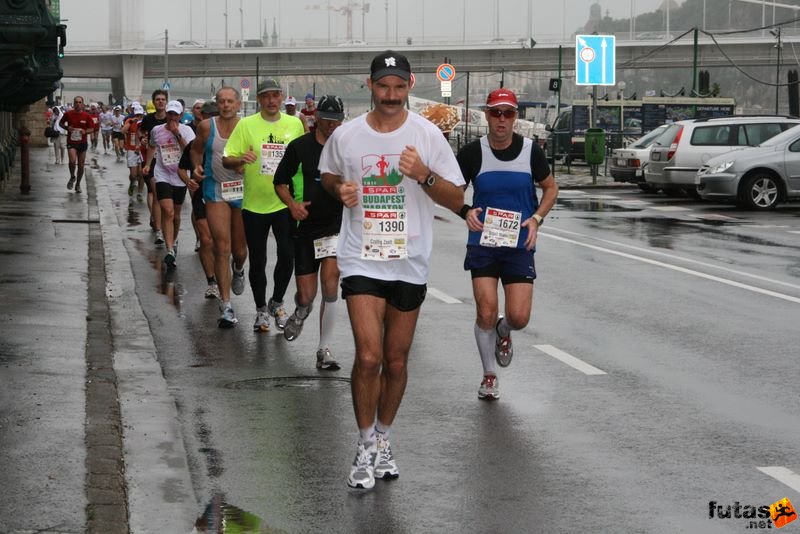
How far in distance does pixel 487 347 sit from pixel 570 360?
1518 mm

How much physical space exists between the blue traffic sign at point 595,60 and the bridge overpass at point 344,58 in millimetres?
71214

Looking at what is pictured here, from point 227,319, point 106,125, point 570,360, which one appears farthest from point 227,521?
point 106,125

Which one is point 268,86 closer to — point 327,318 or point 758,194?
point 327,318

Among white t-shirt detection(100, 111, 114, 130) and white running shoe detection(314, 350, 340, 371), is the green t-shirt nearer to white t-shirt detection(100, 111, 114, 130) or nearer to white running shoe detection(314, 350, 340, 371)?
white running shoe detection(314, 350, 340, 371)

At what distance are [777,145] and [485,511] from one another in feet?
72.9

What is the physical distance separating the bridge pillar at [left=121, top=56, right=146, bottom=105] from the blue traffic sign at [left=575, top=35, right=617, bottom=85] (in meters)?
76.3

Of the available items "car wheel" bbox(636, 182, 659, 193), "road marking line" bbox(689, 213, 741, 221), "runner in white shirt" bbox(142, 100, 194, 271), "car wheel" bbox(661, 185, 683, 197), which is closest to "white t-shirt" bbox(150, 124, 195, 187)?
"runner in white shirt" bbox(142, 100, 194, 271)

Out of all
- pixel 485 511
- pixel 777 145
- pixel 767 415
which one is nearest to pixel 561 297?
pixel 767 415

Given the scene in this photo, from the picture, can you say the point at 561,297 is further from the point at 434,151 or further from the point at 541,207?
the point at 434,151

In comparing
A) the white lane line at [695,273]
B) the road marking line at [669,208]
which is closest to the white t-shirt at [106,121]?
the road marking line at [669,208]

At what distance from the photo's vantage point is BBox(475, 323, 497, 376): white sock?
9234mm

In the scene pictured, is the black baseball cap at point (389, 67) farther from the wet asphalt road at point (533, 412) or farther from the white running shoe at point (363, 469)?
the wet asphalt road at point (533, 412)

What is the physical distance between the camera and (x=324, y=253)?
1032cm

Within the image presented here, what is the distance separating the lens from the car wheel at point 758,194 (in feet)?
89.7
